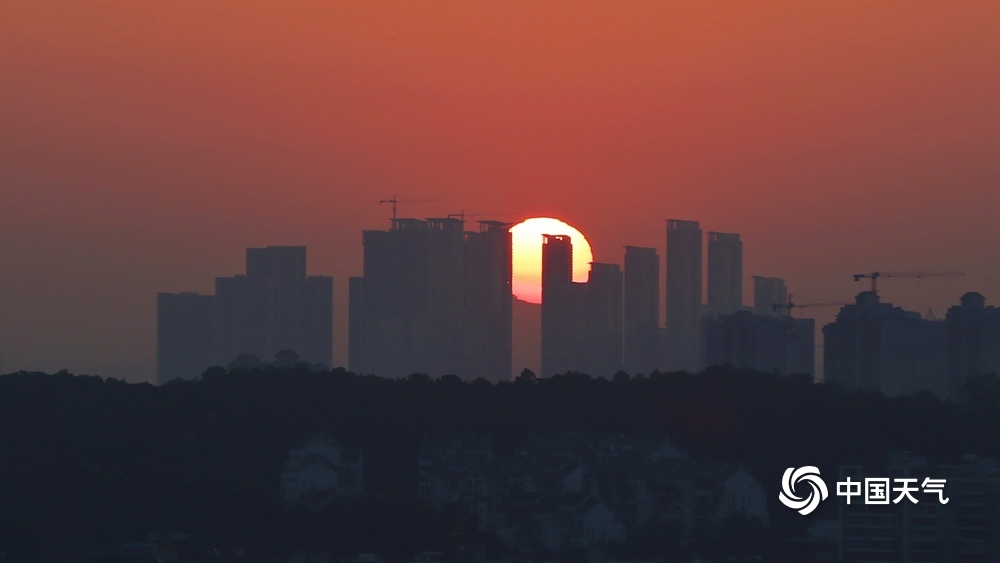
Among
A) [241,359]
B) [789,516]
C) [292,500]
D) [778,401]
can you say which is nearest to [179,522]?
[292,500]

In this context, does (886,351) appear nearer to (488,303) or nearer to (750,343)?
(750,343)

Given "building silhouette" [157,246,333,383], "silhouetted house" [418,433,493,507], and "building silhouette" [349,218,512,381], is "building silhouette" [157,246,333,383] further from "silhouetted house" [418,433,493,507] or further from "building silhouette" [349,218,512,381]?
"silhouetted house" [418,433,493,507]

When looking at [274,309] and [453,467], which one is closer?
[453,467]

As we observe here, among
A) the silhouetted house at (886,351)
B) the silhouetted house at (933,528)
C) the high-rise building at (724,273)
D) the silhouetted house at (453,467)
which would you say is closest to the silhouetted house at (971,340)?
the silhouetted house at (886,351)

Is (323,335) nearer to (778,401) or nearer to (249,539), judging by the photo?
(778,401)

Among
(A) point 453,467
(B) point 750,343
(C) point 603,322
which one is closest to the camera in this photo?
(A) point 453,467

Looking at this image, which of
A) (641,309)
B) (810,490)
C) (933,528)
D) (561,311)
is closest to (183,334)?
(561,311)

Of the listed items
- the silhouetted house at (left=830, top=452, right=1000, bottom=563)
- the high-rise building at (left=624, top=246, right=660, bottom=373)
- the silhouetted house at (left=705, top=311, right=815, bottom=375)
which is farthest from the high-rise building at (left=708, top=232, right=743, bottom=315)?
the silhouetted house at (left=830, top=452, right=1000, bottom=563)
